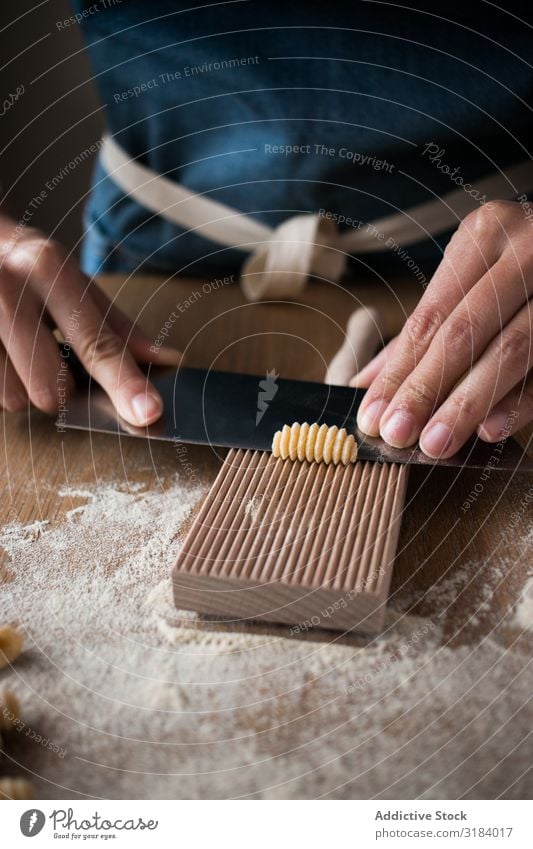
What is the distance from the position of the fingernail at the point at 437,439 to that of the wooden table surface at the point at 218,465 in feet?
0.22

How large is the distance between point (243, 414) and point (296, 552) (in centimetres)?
28

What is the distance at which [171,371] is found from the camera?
109cm

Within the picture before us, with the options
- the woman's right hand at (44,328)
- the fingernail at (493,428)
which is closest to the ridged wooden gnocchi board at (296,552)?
the fingernail at (493,428)

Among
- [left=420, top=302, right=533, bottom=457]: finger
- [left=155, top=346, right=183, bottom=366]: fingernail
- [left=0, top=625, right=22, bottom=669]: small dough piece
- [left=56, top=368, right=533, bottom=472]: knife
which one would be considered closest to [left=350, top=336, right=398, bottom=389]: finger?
[left=56, top=368, right=533, bottom=472]: knife

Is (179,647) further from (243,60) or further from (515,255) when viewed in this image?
(243,60)

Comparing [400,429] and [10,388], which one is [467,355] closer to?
[400,429]

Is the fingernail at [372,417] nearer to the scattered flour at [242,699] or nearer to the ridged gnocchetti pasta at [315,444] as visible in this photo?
the ridged gnocchetti pasta at [315,444]

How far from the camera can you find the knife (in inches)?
36.2

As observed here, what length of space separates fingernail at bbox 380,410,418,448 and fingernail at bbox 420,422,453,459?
0.02 meters

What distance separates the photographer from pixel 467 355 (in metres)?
0.93

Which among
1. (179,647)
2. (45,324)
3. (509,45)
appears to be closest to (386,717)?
(179,647)
